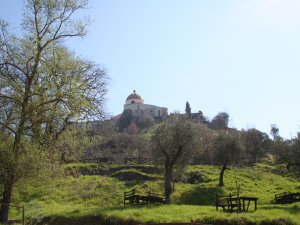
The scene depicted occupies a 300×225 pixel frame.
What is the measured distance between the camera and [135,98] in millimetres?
153000

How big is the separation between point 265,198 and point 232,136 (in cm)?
1098

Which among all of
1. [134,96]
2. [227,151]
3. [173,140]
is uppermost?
[134,96]

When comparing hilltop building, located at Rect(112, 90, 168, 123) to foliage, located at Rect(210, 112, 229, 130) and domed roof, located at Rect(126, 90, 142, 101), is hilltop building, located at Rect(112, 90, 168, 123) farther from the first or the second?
foliage, located at Rect(210, 112, 229, 130)

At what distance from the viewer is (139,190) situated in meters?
42.7

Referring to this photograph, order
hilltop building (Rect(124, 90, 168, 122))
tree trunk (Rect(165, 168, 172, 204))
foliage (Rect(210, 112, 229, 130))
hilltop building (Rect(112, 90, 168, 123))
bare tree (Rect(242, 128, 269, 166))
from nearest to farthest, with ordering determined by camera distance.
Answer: tree trunk (Rect(165, 168, 172, 204)), bare tree (Rect(242, 128, 269, 166)), foliage (Rect(210, 112, 229, 130)), hilltop building (Rect(112, 90, 168, 123)), hilltop building (Rect(124, 90, 168, 122))

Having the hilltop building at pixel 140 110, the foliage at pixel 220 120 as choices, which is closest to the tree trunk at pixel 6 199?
the foliage at pixel 220 120

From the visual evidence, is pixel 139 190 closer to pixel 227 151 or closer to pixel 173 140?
pixel 173 140

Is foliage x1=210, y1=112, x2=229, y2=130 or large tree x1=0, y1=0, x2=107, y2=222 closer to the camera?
large tree x1=0, y1=0, x2=107, y2=222

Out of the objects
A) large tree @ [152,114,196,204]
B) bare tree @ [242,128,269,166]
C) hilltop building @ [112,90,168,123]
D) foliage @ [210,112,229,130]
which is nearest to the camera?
large tree @ [152,114,196,204]

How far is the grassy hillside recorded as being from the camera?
25.8 m

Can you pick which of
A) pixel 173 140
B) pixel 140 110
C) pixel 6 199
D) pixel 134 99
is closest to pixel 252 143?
pixel 173 140

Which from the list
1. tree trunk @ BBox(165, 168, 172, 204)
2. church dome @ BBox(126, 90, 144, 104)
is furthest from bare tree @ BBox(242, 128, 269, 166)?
church dome @ BBox(126, 90, 144, 104)

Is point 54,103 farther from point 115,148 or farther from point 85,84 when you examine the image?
point 115,148

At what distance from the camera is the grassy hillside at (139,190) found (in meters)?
25.8
